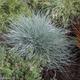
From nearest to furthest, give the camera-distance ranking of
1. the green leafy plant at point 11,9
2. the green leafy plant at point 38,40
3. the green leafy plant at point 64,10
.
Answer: the green leafy plant at point 38,40, the green leafy plant at point 11,9, the green leafy plant at point 64,10

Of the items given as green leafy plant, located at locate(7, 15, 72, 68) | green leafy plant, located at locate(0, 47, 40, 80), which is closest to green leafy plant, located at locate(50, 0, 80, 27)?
green leafy plant, located at locate(7, 15, 72, 68)

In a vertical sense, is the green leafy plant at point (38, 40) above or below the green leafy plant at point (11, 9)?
below

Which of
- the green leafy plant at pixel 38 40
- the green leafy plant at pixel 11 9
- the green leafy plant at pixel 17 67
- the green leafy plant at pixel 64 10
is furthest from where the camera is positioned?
the green leafy plant at pixel 64 10

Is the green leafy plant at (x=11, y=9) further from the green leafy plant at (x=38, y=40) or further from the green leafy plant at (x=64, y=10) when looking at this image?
the green leafy plant at (x=64, y=10)

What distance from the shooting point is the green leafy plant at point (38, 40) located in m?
3.79

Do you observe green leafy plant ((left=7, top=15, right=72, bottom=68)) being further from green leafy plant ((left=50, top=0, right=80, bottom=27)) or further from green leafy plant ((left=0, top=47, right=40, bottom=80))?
green leafy plant ((left=50, top=0, right=80, bottom=27))

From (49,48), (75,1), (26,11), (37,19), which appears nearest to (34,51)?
(49,48)

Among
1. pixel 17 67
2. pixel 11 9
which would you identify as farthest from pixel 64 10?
pixel 17 67

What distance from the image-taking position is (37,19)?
3.98 metres

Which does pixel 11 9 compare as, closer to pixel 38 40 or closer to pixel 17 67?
pixel 38 40

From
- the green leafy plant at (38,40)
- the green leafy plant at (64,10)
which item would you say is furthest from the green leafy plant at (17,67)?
the green leafy plant at (64,10)

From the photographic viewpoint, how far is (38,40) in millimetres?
3826

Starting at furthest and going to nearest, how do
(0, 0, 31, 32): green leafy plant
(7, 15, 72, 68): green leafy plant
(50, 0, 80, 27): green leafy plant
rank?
(50, 0, 80, 27): green leafy plant < (0, 0, 31, 32): green leafy plant < (7, 15, 72, 68): green leafy plant

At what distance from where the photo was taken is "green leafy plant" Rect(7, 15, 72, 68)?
3791mm
